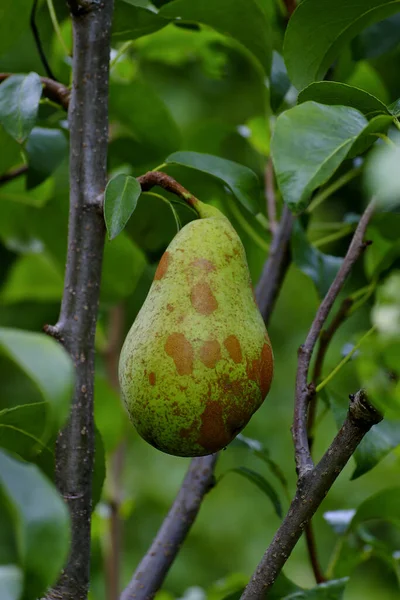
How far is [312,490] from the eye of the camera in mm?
540

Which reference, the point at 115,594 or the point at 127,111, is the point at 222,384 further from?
the point at 115,594

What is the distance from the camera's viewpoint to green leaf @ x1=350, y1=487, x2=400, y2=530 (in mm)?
833

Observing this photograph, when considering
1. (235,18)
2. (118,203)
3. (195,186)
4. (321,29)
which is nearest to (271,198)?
(195,186)

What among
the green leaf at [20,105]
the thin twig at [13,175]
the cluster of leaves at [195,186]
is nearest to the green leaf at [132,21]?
the cluster of leaves at [195,186]

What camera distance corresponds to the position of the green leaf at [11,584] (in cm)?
37

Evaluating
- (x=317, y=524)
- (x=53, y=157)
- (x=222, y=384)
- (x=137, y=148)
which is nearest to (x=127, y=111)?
(x=137, y=148)

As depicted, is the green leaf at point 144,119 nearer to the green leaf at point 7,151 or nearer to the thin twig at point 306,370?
the green leaf at point 7,151

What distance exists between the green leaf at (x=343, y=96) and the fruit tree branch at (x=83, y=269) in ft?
0.57

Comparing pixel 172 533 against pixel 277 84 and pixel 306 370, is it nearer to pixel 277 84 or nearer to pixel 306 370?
pixel 306 370

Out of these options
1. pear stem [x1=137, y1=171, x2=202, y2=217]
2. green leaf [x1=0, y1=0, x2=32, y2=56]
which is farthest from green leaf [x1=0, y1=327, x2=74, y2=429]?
green leaf [x1=0, y1=0, x2=32, y2=56]

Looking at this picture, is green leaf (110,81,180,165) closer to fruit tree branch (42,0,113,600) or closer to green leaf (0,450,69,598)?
fruit tree branch (42,0,113,600)

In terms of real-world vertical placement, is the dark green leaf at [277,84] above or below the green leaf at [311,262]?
above

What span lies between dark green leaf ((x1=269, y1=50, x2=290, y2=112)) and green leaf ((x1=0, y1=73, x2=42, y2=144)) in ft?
0.89

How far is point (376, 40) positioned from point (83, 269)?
0.48 meters
